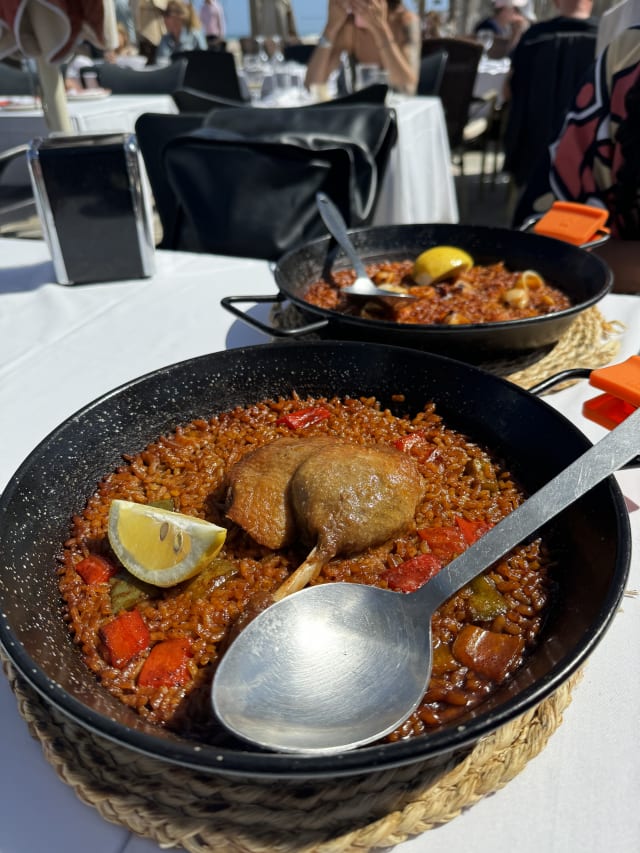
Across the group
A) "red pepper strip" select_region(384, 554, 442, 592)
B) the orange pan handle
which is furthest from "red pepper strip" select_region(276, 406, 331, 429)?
the orange pan handle

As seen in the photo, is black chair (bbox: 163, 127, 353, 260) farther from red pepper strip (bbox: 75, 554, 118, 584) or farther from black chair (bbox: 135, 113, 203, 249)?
red pepper strip (bbox: 75, 554, 118, 584)

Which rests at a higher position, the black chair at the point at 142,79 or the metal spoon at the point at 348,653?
the black chair at the point at 142,79

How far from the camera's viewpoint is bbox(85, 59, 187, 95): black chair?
7672 millimetres

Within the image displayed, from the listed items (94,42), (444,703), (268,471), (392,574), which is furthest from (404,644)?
(94,42)

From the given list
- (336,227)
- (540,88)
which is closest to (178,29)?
(540,88)

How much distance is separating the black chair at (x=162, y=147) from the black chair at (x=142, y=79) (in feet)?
14.5

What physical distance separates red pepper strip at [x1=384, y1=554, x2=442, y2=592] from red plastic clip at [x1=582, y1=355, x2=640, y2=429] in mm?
461

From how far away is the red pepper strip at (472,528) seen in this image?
1.13 m

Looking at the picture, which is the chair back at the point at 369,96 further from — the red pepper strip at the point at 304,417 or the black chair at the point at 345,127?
the red pepper strip at the point at 304,417

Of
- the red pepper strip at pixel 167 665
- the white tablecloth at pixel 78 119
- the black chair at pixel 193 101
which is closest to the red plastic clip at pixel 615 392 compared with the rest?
the red pepper strip at pixel 167 665

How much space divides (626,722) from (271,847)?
1.71ft

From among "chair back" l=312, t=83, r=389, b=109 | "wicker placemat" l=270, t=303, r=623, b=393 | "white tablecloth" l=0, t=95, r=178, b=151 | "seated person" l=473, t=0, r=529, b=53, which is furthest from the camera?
"seated person" l=473, t=0, r=529, b=53

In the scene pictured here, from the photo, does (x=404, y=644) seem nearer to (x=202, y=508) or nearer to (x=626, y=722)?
(x=626, y=722)

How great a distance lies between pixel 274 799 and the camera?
75 cm
